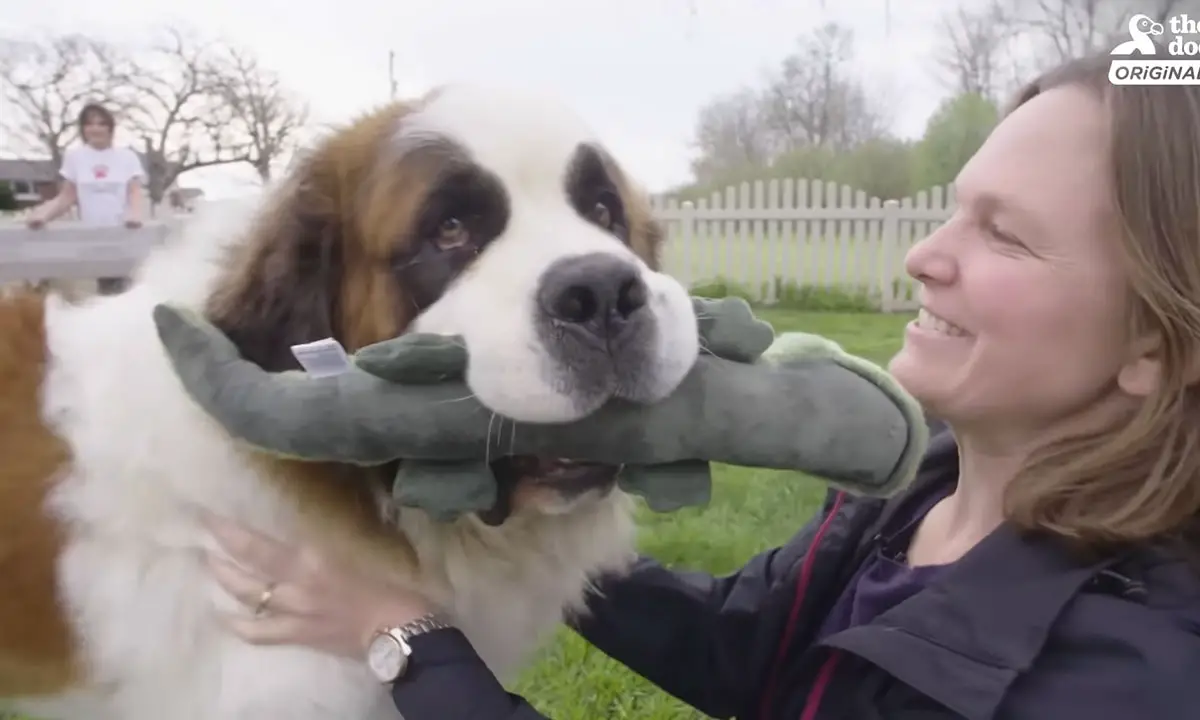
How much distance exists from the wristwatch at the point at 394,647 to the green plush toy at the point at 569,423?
0.23m

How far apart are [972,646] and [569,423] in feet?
1.83

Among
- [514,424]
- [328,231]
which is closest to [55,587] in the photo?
[328,231]

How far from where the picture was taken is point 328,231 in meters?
1.64

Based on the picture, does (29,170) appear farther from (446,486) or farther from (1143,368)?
(1143,368)

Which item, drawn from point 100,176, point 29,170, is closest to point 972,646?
point 100,176

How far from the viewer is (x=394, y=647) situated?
142cm

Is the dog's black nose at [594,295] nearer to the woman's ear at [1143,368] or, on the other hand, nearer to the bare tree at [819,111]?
the woman's ear at [1143,368]

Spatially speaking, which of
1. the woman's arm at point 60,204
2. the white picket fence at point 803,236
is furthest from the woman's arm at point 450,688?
the white picket fence at point 803,236

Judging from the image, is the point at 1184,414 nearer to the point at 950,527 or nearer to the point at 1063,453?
the point at 1063,453

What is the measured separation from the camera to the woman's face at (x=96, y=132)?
Answer: 18.8ft

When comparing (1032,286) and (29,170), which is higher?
(1032,286)

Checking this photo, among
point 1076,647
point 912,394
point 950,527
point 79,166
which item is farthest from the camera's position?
point 79,166

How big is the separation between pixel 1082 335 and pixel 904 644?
487mm

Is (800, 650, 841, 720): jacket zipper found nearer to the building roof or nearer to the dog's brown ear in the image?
the dog's brown ear
